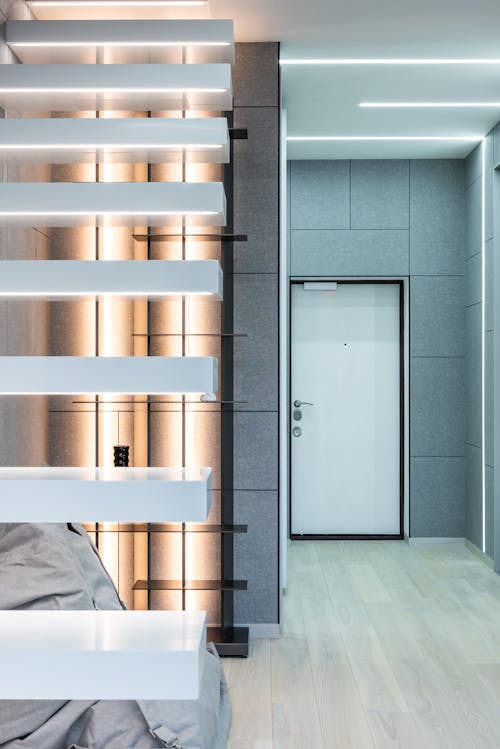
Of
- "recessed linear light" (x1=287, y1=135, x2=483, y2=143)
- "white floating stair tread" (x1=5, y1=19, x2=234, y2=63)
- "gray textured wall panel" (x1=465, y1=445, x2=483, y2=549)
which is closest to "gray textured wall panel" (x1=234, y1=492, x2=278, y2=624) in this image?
"white floating stair tread" (x1=5, y1=19, x2=234, y2=63)

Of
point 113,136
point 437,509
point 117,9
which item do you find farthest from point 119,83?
point 437,509

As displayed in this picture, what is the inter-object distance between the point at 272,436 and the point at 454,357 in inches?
106

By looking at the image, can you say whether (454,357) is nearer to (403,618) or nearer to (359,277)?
(359,277)

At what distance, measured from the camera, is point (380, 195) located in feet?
20.9

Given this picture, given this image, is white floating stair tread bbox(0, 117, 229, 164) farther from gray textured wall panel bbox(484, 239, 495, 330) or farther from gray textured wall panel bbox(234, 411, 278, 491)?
gray textured wall panel bbox(484, 239, 495, 330)

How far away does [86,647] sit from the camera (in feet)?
4.90

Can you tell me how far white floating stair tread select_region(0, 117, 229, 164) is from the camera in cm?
257

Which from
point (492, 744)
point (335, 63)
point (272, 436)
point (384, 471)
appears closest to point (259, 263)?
point (272, 436)

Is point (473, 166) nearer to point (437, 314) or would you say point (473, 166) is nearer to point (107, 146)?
point (437, 314)

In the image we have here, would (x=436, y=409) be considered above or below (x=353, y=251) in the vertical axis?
below

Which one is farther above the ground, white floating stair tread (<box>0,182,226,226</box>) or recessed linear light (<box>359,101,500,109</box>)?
recessed linear light (<box>359,101,500,109</box>)

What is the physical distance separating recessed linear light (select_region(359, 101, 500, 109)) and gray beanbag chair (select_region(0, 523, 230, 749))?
11.5ft

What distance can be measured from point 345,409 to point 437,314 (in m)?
1.04

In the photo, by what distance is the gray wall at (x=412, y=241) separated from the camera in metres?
6.36
